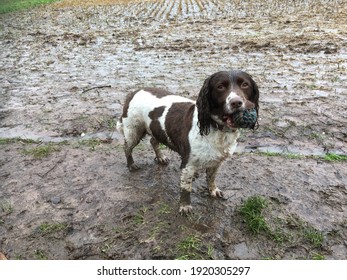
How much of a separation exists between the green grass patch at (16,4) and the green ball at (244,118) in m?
23.7

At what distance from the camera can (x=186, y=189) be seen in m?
3.84

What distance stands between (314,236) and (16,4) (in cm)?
2744

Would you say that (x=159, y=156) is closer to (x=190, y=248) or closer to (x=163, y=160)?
(x=163, y=160)

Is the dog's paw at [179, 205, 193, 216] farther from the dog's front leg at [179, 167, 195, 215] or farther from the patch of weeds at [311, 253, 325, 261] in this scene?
the patch of weeds at [311, 253, 325, 261]

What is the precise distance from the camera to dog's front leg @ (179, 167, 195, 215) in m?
3.74

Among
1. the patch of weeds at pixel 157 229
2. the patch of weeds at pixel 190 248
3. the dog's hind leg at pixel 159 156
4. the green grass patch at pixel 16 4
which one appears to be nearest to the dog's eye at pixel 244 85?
the patch of weeds at pixel 190 248

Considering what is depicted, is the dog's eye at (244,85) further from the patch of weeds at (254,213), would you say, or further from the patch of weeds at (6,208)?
the patch of weeds at (6,208)

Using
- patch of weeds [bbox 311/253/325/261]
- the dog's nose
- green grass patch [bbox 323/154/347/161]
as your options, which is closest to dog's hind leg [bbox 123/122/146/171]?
the dog's nose

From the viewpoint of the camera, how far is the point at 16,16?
20297 mm

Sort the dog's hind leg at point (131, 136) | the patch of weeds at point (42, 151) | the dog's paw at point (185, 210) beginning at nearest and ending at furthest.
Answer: the dog's paw at point (185, 210)
the dog's hind leg at point (131, 136)
the patch of weeds at point (42, 151)

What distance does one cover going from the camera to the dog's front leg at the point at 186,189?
3744 mm

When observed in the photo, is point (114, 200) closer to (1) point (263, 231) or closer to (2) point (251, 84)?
(1) point (263, 231)

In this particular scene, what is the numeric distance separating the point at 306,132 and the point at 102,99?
13.7 feet

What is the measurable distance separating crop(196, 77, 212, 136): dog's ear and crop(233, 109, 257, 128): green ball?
0.32 metres
